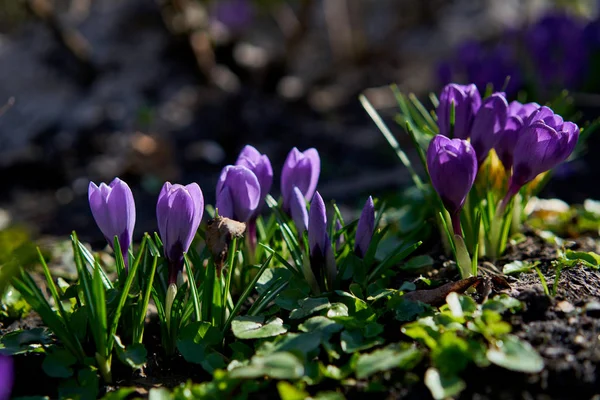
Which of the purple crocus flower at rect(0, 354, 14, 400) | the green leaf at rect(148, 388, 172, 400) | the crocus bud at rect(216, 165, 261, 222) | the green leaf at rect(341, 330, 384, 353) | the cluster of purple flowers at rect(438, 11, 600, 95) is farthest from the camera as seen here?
the cluster of purple flowers at rect(438, 11, 600, 95)

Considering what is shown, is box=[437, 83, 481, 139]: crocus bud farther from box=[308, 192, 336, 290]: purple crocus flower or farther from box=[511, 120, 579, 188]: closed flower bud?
box=[308, 192, 336, 290]: purple crocus flower

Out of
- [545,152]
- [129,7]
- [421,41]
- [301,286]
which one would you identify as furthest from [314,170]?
[421,41]

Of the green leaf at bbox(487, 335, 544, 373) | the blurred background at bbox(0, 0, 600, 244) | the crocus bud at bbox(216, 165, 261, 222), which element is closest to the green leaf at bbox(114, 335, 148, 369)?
the crocus bud at bbox(216, 165, 261, 222)

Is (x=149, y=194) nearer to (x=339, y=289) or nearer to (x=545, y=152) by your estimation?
(x=339, y=289)

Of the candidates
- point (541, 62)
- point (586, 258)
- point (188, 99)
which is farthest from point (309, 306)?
point (188, 99)

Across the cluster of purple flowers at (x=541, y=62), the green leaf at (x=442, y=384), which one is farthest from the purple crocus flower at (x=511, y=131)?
the cluster of purple flowers at (x=541, y=62)
